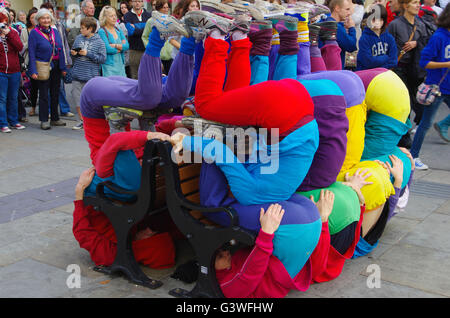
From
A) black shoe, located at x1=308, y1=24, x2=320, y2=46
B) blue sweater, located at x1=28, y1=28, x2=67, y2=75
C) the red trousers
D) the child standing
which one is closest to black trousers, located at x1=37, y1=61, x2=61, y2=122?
blue sweater, located at x1=28, y1=28, x2=67, y2=75

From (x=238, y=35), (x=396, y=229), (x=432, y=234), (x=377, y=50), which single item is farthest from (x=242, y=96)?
(x=377, y=50)

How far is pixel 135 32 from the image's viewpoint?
906cm

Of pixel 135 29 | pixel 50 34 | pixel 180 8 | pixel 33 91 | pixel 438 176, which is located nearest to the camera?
pixel 180 8

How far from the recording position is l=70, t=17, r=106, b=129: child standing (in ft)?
25.7

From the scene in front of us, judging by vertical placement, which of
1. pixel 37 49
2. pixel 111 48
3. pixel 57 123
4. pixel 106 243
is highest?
pixel 111 48

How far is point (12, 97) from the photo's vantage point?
8.37 metres

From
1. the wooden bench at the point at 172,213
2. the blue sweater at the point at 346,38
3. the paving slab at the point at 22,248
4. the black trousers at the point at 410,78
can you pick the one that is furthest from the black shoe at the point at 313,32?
the black trousers at the point at 410,78

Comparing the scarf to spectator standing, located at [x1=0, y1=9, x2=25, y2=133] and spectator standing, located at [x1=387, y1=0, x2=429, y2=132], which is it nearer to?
spectator standing, located at [x1=0, y1=9, x2=25, y2=133]

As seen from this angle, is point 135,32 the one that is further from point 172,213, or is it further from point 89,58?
point 172,213

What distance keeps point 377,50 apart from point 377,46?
53 millimetres

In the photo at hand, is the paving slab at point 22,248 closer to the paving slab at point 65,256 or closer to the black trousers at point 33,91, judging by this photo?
the paving slab at point 65,256

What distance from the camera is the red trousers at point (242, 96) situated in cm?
275
